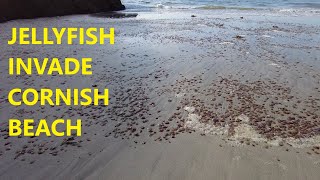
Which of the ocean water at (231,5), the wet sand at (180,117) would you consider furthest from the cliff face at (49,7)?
the wet sand at (180,117)

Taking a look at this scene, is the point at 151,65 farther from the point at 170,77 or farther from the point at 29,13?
the point at 29,13

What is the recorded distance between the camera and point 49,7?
111 ft

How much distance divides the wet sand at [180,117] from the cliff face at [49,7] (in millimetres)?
14998

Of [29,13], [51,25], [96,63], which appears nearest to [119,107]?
[96,63]

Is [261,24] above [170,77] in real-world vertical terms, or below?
above

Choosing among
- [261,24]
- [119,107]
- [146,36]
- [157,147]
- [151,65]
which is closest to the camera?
[157,147]

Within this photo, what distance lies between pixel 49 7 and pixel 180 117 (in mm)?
29048

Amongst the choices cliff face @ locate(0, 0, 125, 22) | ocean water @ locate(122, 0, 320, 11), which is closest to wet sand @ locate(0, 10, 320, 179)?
cliff face @ locate(0, 0, 125, 22)

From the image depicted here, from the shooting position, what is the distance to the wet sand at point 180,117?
7168 mm

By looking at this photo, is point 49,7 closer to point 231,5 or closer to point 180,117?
point 231,5

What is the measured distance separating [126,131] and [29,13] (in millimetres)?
27124

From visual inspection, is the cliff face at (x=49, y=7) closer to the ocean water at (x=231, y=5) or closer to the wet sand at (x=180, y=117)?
the ocean water at (x=231, y=5)

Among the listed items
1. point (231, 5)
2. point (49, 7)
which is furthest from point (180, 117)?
point (231, 5)

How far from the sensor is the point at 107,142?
820 centimetres
